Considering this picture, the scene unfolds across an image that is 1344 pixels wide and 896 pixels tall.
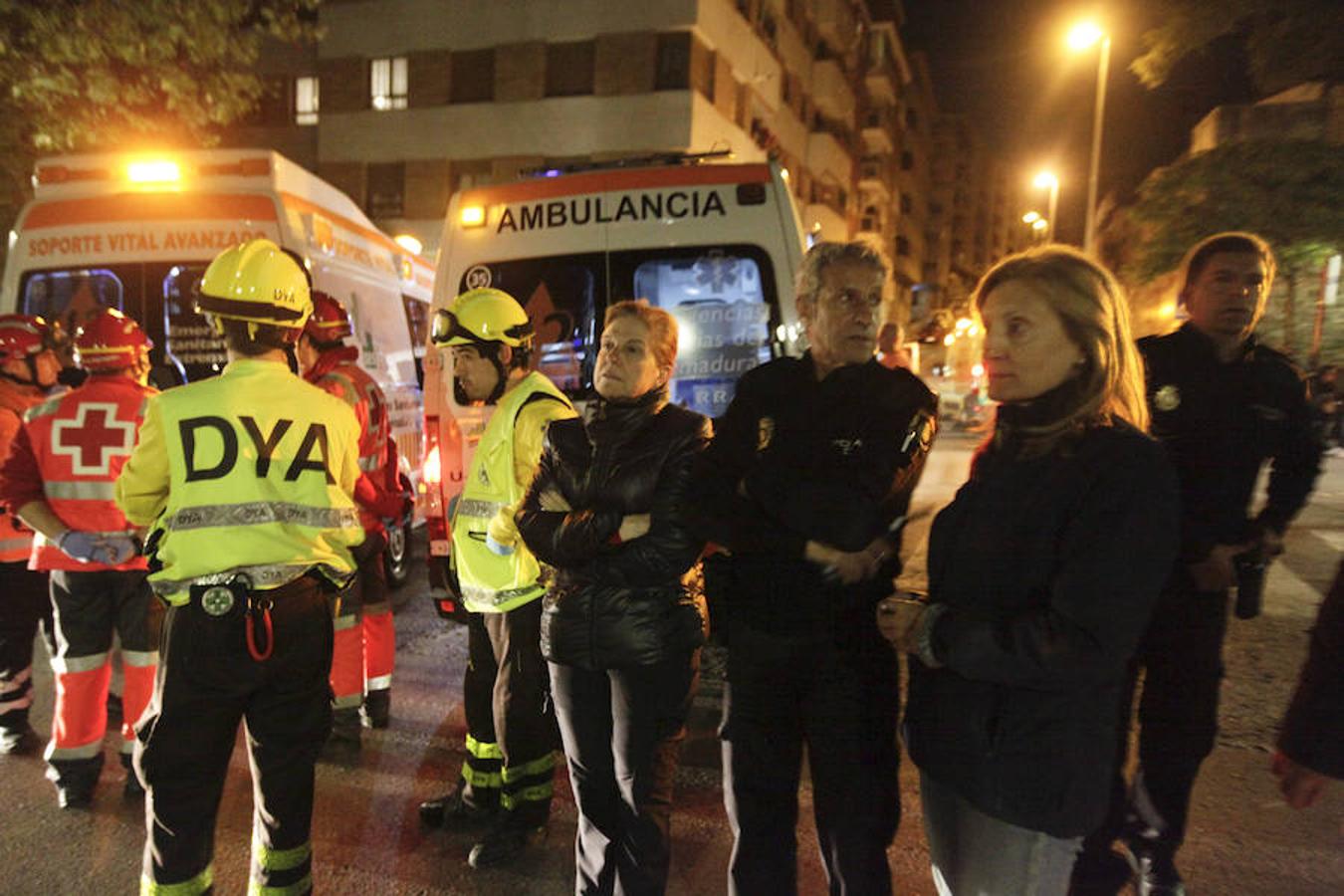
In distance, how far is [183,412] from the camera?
228 cm

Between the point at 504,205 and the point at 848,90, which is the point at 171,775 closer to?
the point at 504,205

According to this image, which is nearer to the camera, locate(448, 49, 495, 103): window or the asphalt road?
the asphalt road

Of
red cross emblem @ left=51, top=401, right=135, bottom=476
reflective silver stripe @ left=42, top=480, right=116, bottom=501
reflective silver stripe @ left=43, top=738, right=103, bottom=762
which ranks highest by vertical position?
red cross emblem @ left=51, top=401, right=135, bottom=476

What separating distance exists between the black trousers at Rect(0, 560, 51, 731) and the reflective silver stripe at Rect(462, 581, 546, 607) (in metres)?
2.38

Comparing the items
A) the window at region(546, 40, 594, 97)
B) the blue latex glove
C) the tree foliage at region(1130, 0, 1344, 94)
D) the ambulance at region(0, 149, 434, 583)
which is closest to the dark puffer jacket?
the blue latex glove

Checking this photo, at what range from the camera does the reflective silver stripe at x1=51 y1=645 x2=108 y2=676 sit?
3.50 metres

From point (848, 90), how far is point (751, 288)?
Result: 37.7 metres

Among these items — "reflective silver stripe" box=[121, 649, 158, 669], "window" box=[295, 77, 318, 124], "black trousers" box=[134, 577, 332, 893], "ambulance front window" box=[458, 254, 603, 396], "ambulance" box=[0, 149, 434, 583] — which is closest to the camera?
"black trousers" box=[134, 577, 332, 893]

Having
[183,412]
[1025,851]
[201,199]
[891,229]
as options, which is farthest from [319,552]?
[891,229]

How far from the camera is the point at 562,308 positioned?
4637mm

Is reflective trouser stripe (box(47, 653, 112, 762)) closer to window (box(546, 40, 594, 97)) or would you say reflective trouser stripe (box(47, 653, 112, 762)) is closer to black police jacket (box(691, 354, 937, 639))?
black police jacket (box(691, 354, 937, 639))

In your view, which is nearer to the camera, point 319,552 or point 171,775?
→ point 171,775

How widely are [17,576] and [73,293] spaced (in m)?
2.87

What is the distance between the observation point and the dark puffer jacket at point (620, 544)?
2.37m
